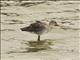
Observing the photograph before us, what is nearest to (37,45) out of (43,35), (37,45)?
(37,45)

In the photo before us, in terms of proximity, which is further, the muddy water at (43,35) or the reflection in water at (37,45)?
the reflection in water at (37,45)

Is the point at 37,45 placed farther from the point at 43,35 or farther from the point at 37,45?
the point at 43,35

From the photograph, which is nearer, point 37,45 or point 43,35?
point 37,45

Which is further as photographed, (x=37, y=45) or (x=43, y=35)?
(x=43, y=35)

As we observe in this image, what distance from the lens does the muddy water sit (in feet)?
24.5

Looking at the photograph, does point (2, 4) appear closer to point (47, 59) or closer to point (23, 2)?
point (23, 2)

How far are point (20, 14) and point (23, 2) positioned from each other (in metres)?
1.77

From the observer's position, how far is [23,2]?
41.6 feet

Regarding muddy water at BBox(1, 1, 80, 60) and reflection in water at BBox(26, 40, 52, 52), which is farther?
reflection in water at BBox(26, 40, 52, 52)

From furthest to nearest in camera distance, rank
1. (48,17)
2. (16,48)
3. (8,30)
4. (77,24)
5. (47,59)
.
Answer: (48,17)
(77,24)
(8,30)
(16,48)
(47,59)

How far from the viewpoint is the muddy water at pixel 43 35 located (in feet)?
24.5

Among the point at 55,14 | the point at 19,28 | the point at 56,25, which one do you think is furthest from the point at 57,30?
the point at 55,14

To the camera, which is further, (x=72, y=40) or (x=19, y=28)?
(x=19, y=28)

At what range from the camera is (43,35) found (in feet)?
29.0
